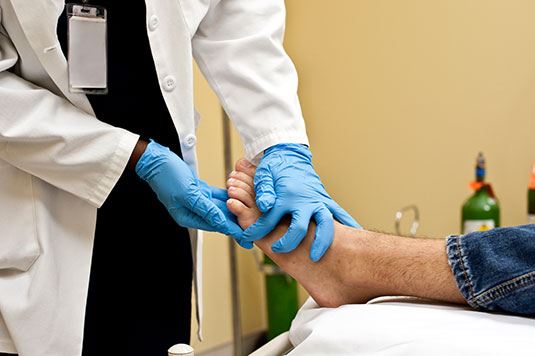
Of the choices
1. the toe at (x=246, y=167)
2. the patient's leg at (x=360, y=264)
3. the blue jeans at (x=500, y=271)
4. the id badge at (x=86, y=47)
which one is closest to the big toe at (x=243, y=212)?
the patient's leg at (x=360, y=264)

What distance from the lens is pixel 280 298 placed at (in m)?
3.41

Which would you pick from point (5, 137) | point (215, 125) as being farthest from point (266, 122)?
point (215, 125)

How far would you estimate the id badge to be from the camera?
52.4 inches

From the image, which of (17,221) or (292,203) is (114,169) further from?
(292,203)

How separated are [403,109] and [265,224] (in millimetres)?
1953

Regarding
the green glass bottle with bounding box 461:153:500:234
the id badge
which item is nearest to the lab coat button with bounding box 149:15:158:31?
the id badge

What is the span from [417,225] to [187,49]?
1.95 meters

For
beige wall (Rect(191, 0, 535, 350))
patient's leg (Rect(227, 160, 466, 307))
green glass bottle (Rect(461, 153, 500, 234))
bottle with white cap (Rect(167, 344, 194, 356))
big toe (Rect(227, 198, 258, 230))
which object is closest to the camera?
bottle with white cap (Rect(167, 344, 194, 356))

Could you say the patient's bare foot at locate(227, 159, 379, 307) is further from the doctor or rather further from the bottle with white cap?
the bottle with white cap

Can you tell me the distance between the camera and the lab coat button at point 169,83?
4.78 ft

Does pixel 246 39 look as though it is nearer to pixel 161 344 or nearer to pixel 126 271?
pixel 126 271

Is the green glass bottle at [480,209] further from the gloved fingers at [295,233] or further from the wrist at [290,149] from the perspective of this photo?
the gloved fingers at [295,233]

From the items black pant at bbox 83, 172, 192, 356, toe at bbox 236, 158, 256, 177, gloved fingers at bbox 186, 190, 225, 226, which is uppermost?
toe at bbox 236, 158, 256, 177

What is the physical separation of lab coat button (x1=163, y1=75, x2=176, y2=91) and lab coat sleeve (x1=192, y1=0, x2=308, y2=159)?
16 centimetres
